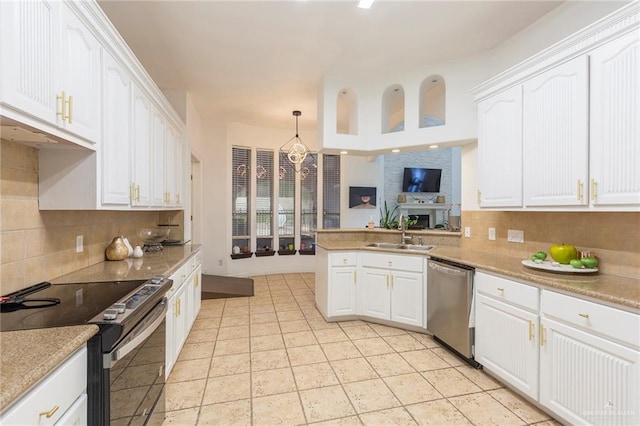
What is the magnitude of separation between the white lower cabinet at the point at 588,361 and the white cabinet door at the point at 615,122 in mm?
695

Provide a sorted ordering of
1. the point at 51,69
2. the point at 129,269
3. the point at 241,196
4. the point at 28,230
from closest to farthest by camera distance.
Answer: the point at 51,69 → the point at 28,230 → the point at 129,269 → the point at 241,196

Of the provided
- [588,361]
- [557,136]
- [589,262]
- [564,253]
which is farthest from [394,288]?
[557,136]

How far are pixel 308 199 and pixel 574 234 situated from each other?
4.87 m

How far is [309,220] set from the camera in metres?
6.67

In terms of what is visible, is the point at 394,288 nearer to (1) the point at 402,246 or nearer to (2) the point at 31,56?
(1) the point at 402,246

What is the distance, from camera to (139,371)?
1.50m

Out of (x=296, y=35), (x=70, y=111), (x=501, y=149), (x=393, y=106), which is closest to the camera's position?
(x=70, y=111)

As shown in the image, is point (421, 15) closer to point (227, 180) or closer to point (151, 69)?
point (151, 69)

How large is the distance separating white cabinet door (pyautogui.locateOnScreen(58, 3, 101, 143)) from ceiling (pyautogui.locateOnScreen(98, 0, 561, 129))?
104 cm

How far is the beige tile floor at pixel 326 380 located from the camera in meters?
1.97

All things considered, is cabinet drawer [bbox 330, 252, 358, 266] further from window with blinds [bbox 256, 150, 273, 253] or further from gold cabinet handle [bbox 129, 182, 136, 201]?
window with blinds [bbox 256, 150, 273, 253]

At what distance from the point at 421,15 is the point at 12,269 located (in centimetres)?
340

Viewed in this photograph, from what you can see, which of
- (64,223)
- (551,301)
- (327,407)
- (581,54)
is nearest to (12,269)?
(64,223)

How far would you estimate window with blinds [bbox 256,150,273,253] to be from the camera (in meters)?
6.27
